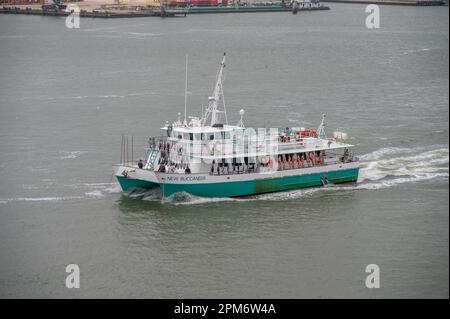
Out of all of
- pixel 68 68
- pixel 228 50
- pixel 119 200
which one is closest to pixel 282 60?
pixel 228 50

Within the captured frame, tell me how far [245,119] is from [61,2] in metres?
99.4

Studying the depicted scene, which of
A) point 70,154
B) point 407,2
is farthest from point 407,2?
point 70,154

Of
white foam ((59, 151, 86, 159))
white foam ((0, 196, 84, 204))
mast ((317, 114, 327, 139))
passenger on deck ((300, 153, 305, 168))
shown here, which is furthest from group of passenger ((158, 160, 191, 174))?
mast ((317, 114, 327, 139))

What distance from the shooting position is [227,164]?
4678cm

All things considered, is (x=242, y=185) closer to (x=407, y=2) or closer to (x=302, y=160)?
(x=302, y=160)

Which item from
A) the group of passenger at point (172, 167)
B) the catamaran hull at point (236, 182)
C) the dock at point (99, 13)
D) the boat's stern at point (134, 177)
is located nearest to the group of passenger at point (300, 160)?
the catamaran hull at point (236, 182)

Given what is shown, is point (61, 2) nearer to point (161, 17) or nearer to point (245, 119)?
point (161, 17)

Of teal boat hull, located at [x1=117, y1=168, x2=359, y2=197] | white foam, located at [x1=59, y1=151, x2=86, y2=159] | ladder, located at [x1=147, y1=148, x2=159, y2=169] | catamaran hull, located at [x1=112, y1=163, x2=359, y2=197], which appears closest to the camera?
catamaran hull, located at [x1=112, y1=163, x2=359, y2=197]

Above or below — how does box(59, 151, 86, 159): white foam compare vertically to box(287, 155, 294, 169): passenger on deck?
below

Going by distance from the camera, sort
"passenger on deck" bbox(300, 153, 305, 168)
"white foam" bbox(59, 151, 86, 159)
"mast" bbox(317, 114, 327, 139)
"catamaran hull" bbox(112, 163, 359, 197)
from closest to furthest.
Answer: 1. "catamaran hull" bbox(112, 163, 359, 197)
2. "passenger on deck" bbox(300, 153, 305, 168)
3. "mast" bbox(317, 114, 327, 139)
4. "white foam" bbox(59, 151, 86, 159)

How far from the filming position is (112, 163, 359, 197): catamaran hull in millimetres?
45250

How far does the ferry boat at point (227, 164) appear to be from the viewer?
45.6 meters

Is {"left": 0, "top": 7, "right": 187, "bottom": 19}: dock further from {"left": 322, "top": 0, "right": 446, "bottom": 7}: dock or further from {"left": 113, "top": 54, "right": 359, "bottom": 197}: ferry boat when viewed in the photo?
{"left": 113, "top": 54, "right": 359, "bottom": 197}: ferry boat

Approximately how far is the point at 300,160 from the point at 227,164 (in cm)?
443
